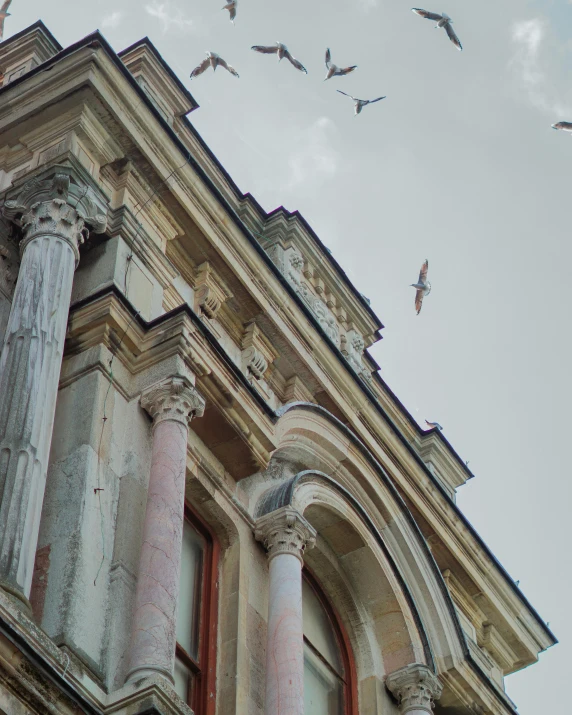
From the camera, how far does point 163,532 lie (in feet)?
40.4

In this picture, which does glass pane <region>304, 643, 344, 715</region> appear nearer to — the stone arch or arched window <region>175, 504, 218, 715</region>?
the stone arch

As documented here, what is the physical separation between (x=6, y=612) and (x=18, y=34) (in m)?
9.68

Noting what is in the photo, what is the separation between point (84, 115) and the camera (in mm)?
15531

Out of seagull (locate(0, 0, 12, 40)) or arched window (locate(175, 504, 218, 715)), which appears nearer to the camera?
arched window (locate(175, 504, 218, 715))

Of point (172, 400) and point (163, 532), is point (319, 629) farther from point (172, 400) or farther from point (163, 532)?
point (163, 532)

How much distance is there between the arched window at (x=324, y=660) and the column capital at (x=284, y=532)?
138 centimetres

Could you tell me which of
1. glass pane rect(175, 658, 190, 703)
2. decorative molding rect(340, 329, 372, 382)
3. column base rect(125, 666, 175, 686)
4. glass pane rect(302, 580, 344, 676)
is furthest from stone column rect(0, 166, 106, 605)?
decorative molding rect(340, 329, 372, 382)

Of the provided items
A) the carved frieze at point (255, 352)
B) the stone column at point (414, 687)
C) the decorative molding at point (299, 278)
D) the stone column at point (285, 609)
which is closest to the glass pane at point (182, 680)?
the stone column at point (285, 609)

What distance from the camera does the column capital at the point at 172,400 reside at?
13.6 metres

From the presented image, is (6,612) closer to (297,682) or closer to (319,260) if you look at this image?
(297,682)

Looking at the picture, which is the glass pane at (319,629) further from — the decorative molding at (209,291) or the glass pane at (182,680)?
the decorative molding at (209,291)

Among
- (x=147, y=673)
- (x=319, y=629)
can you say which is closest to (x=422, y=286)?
(x=319, y=629)

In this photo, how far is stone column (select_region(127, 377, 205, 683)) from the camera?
11.4 m

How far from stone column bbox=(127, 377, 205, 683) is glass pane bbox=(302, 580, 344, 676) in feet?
11.1
